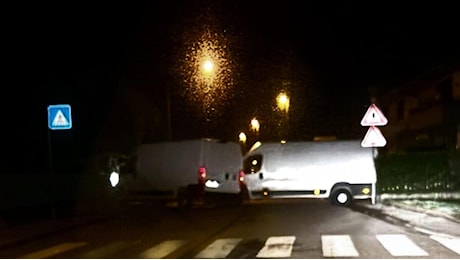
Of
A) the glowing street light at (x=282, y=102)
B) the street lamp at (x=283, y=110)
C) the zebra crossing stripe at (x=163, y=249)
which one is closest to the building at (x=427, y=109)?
the street lamp at (x=283, y=110)

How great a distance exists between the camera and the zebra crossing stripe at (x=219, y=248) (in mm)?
12381

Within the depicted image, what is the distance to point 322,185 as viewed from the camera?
27266 mm

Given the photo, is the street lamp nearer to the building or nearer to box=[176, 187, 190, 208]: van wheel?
box=[176, 187, 190, 208]: van wheel

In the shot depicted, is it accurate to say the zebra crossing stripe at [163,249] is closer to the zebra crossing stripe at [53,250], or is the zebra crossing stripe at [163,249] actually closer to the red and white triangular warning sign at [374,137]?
the zebra crossing stripe at [53,250]

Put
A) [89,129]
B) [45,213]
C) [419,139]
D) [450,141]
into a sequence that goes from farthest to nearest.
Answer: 1. [419,139]
2. [450,141]
3. [89,129]
4. [45,213]

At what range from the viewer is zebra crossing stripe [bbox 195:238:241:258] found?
12.4 m

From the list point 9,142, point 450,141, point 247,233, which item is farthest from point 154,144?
point 450,141

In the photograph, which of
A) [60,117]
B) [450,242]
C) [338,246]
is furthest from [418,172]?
[338,246]

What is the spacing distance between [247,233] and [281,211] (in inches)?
299

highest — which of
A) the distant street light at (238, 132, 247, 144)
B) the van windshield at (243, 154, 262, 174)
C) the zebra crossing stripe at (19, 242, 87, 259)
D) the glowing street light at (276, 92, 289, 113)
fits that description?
the glowing street light at (276, 92, 289, 113)

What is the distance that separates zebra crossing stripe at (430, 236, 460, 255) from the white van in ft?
40.5

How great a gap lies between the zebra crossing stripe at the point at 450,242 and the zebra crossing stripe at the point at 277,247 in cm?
242

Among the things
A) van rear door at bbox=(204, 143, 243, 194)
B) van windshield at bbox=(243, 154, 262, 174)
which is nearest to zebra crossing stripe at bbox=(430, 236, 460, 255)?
van rear door at bbox=(204, 143, 243, 194)

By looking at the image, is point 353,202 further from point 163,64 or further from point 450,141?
point 450,141
